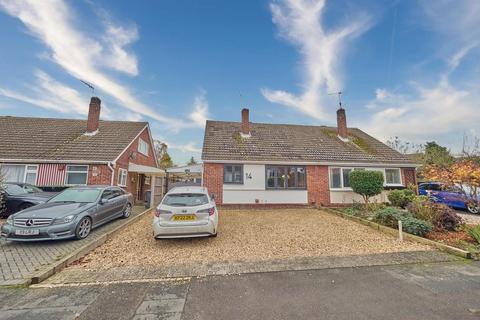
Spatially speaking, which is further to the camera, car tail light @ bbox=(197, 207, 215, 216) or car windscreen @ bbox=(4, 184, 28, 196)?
car windscreen @ bbox=(4, 184, 28, 196)

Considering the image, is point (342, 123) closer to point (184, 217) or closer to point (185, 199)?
point (185, 199)

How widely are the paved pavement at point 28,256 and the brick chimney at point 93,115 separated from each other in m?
11.2

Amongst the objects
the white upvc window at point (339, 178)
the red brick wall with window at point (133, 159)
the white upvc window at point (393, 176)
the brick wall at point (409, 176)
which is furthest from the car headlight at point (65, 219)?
the brick wall at point (409, 176)

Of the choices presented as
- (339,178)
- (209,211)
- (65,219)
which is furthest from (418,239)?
(65,219)

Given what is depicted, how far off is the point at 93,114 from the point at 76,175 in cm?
535

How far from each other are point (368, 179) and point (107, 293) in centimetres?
1252

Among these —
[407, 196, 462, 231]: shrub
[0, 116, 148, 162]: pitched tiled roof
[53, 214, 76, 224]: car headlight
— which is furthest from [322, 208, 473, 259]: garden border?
[0, 116, 148, 162]: pitched tiled roof

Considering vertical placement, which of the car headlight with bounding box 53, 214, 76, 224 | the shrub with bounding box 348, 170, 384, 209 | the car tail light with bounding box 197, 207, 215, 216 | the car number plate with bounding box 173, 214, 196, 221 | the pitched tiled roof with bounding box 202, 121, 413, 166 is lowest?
the car headlight with bounding box 53, 214, 76, 224

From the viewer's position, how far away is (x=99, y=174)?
13.0m

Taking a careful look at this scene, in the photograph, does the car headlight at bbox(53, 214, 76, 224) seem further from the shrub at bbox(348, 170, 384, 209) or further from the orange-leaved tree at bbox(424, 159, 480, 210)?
the shrub at bbox(348, 170, 384, 209)

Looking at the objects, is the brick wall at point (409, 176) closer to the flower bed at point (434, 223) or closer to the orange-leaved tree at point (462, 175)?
the flower bed at point (434, 223)

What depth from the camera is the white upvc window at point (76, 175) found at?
12930 mm

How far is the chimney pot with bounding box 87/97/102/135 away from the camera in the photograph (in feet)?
51.4

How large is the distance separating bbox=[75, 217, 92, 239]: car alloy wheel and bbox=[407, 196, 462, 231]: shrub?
11.9 m
